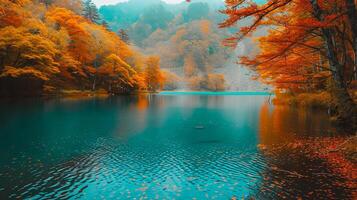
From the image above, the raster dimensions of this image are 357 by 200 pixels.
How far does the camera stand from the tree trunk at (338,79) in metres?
12.4

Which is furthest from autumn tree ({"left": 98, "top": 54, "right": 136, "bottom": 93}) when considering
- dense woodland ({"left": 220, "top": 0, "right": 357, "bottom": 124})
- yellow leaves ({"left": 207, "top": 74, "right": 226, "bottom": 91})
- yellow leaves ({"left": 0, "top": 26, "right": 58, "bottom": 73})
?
yellow leaves ({"left": 207, "top": 74, "right": 226, "bottom": 91})

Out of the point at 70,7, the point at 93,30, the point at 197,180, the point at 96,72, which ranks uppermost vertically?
the point at 70,7

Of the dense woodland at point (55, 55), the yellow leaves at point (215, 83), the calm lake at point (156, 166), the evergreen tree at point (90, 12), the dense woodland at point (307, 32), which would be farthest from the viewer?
the yellow leaves at point (215, 83)

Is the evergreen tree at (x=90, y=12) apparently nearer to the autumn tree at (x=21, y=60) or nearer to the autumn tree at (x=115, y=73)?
the autumn tree at (x=115, y=73)

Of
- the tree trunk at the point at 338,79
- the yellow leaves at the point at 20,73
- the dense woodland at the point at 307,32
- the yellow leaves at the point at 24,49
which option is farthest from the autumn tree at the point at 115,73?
the tree trunk at the point at 338,79

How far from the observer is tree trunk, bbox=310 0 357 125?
1239 cm

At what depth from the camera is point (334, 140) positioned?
46.5 ft

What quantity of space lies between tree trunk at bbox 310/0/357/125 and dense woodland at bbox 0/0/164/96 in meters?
28.5

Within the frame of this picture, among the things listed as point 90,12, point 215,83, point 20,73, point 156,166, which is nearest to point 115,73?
point 20,73

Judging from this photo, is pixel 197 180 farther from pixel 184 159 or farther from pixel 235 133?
pixel 235 133

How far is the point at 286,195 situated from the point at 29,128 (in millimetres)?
15515

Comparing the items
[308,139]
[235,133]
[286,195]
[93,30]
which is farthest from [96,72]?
[286,195]

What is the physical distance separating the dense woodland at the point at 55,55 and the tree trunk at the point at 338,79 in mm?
28464

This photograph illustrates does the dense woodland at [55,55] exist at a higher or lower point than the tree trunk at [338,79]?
higher
